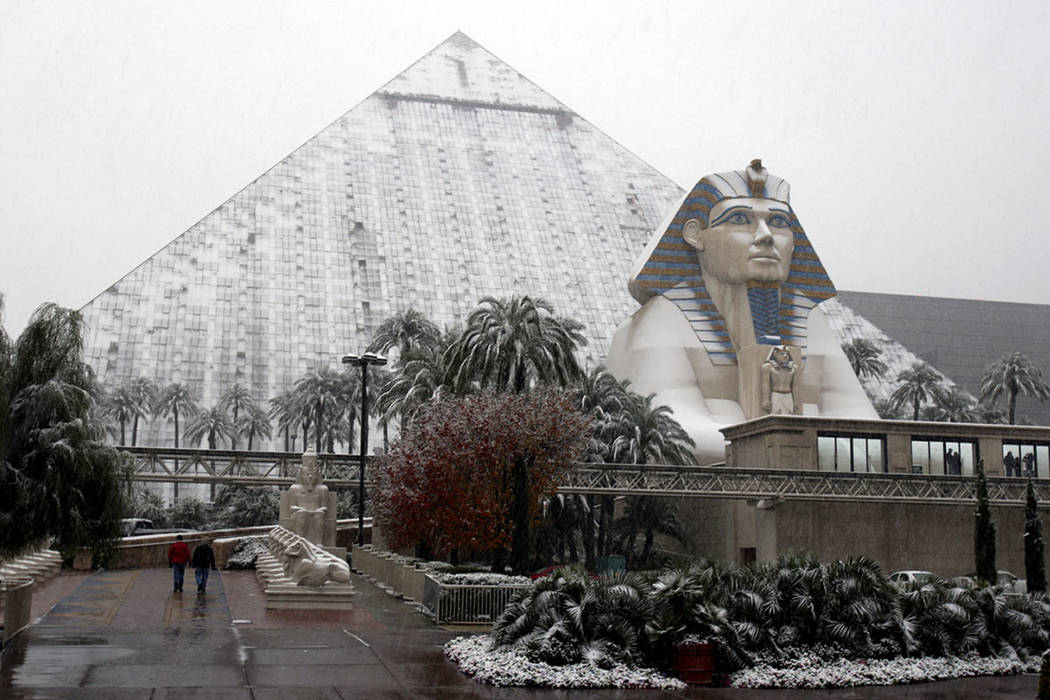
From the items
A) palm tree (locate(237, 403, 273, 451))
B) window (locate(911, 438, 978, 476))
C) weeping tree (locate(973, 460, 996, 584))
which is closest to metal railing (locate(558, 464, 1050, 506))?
window (locate(911, 438, 978, 476))

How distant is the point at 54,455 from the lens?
60.8ft

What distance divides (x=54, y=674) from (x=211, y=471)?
28466mm

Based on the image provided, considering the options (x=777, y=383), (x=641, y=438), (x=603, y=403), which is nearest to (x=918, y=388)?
(x=777, y=383)

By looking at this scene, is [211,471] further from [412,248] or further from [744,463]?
[412,248]

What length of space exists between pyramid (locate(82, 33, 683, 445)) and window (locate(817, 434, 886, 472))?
57915 mm

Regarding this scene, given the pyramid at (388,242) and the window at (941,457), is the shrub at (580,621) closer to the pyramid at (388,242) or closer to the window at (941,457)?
the window at (941,457)

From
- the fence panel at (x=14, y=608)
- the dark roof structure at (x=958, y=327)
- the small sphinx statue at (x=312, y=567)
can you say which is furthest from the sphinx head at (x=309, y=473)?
the dark roof structure at (x=958, y=327)

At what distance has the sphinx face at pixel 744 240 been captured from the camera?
5303cm

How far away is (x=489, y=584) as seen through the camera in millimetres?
20672

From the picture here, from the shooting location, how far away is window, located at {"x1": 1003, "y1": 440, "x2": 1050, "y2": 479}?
4225 cm

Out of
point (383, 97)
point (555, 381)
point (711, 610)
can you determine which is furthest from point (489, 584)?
point (383, 97)

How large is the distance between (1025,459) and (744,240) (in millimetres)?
16017

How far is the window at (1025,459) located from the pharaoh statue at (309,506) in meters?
23.2

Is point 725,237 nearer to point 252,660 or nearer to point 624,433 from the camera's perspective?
point 624,433
